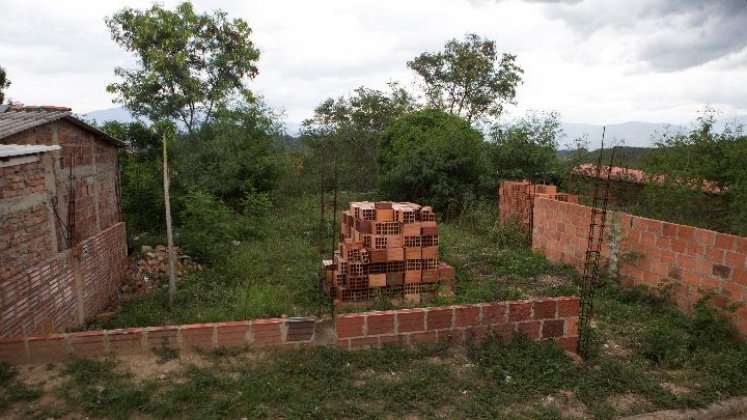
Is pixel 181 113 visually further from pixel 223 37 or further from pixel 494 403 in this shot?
pixel 494 403

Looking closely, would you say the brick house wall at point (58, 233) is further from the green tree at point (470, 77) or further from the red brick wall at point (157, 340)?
the green tree at point (470, 77)

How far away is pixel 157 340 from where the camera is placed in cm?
458

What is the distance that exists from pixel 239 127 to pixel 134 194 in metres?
4.68

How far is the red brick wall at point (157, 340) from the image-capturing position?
4.34 metres

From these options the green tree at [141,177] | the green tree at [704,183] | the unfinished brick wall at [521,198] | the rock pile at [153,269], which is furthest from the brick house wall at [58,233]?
the green tree at [704,183]

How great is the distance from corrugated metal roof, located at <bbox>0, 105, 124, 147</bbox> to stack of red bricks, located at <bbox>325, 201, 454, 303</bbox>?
4.16 metres

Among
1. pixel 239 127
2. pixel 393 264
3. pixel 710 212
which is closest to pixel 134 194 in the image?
pixel 239 127

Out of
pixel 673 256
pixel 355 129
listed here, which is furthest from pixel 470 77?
pixel 673 256

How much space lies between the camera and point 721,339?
561 cm

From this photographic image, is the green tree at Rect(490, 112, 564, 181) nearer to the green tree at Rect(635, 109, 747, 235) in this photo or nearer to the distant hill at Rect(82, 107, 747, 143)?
the distant hill at Rect(82, 107, 747, 143)

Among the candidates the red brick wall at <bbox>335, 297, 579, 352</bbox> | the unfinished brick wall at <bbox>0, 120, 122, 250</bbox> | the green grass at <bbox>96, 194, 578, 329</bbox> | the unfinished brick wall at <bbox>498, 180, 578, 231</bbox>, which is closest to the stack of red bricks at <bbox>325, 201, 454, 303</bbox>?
the green grass at <bbox>96, 194, 578, 329</bbox>

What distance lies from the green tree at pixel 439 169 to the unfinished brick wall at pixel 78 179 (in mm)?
8242

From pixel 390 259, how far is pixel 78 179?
15.4 ft

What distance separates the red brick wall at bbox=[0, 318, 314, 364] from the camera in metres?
4.34
